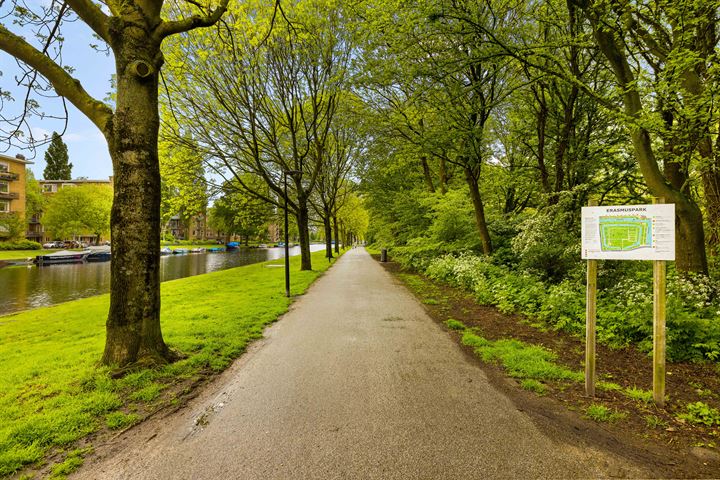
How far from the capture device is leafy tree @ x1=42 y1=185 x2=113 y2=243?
51.2 metres

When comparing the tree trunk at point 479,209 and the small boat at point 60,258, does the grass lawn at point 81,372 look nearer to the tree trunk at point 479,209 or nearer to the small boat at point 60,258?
the tree trunk at point 479,209

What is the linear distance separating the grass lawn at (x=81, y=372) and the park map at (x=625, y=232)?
5.25m

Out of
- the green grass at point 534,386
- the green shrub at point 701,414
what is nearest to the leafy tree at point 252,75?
the green grass at point 534,386

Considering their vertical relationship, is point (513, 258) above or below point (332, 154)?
below

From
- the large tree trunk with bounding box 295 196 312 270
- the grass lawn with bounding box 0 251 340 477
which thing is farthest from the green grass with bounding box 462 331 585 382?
the large tree trunk with bounding box 295 196 312 270

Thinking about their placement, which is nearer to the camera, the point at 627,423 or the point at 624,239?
the point at 627,423

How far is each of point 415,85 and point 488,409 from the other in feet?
36.0

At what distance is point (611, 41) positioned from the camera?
625 centimetres

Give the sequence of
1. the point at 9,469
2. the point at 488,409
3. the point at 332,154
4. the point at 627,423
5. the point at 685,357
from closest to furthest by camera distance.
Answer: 1. the point at 9,469
2. the point at 627,423
3. the point at 488,409
4. the point at 685,357
5. the point at 332,154

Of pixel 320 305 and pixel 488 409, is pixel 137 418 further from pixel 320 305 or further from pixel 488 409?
pixel 320 305

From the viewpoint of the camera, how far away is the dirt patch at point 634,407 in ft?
9.02

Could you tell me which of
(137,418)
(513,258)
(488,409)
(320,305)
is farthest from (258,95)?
(488,409)

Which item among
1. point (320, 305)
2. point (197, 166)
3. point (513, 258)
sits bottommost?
point (320, 305)

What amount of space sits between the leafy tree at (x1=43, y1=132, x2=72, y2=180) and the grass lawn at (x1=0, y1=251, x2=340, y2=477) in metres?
94.6
